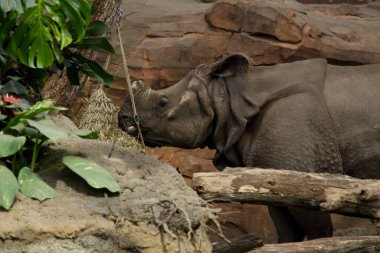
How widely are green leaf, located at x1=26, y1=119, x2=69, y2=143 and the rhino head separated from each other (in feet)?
9.05

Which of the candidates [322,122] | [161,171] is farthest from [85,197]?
[322,122]

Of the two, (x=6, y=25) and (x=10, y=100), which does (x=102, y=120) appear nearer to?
(x=6, y=25)

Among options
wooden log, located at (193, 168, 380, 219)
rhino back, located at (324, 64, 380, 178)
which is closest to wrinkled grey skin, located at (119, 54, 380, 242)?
rhino back, located at (324, 64, 380, 178)

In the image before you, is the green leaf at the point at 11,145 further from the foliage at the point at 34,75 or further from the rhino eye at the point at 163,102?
the rhino eye at the point at 163,102

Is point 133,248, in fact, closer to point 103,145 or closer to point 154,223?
point 154,223

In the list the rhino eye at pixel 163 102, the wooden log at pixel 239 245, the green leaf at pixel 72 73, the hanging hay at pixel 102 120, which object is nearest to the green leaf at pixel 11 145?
the wooden log at pixel 239 245

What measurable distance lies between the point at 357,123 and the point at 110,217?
3.12 metres

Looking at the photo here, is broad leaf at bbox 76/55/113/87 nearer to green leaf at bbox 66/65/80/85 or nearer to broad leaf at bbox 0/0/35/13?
green leaf at bbox 66/65/80/85

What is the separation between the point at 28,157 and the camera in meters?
5.41

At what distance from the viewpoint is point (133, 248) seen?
4.97 metres

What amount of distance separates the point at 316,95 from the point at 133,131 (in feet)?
4.98

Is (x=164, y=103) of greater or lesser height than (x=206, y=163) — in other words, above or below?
above

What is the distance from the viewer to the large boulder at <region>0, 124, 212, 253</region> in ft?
15.8

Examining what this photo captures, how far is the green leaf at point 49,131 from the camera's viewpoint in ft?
16.6
